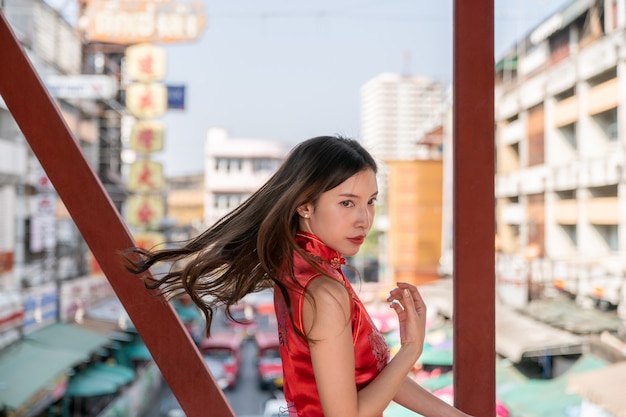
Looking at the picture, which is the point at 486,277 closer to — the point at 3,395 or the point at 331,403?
the point at 331,403

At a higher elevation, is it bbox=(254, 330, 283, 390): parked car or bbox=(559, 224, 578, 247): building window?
bbox=(559, 224, 578, 247): building window

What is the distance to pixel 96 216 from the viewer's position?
74 cm

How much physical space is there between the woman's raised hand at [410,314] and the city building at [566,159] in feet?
26.4

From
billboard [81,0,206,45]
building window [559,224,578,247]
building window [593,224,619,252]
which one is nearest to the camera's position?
building window [593,224,619,252]

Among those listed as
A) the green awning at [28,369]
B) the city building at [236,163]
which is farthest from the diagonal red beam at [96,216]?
the city building at [236,163]

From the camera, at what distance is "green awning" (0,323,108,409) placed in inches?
233

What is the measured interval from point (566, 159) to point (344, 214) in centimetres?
1130

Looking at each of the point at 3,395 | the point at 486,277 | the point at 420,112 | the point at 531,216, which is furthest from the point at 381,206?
the point at 420,112

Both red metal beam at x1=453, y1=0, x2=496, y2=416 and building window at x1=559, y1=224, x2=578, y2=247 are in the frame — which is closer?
red metal beam at x1=453, y1=0, x2=496, y2=416

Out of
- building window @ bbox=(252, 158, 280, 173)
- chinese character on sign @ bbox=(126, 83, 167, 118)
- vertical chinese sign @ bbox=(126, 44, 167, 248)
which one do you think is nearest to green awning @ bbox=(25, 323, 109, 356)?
vertical chinese sign @ bbox=(126, 44, 167, 248)

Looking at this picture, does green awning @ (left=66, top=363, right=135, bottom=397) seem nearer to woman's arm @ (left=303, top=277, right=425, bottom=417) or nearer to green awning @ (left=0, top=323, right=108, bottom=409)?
green awning @ (left=0, top=323, right=108, bottom=409)

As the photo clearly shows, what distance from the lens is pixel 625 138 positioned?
8.55m

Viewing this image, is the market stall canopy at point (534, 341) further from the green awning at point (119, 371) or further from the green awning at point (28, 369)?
the green awning at point (28, 369)

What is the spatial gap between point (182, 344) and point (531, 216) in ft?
41.2
